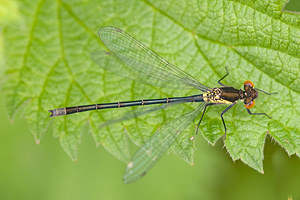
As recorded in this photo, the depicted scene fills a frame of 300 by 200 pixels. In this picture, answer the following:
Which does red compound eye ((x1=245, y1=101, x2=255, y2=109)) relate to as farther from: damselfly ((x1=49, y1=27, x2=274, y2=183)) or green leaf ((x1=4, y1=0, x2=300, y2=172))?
green leaf ((x1=4, y1=0, x2=300, y2=172))

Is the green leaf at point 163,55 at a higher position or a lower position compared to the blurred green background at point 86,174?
higher

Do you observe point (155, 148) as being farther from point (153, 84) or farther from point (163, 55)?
point (163, 55)

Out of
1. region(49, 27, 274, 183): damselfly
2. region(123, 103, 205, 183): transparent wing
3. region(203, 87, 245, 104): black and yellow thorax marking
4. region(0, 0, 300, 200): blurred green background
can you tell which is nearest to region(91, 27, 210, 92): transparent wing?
region(49, 27, 274, 183): damselfly

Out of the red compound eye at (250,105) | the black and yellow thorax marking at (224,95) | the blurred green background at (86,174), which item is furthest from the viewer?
the blurred green background at (86,174)

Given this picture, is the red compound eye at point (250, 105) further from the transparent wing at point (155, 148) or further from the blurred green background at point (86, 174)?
the blurred green background at point (86, 174)

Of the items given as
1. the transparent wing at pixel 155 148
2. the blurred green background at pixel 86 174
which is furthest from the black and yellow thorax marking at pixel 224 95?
the blurred green background at pixel 86 174

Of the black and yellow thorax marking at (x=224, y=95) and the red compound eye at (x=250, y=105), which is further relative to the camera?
the black and yellow thorax marking at (x=224, y=95)

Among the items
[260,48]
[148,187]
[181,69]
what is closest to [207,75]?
[181,69]

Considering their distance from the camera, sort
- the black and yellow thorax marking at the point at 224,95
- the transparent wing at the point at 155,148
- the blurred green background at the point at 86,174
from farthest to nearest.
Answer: the blurred green background at the point at 86,174
the black and yellow thorax marking at the point at 224,95
the transparent wing at the point at 155,148

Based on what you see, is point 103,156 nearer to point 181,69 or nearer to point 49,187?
point 49,187
